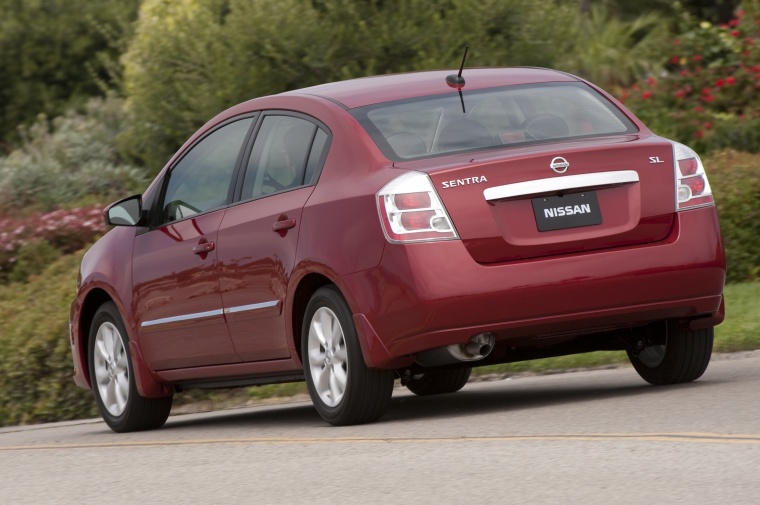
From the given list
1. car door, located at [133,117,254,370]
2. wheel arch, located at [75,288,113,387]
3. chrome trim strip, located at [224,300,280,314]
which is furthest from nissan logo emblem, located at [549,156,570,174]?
wheel arch, located at [75,288,113,387]

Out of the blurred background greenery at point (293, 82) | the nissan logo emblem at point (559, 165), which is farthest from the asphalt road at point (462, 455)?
the blurred background greenery at point (293, 82)

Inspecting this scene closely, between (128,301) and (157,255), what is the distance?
0.42m

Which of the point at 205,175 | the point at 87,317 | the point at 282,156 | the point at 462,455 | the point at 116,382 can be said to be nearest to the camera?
the point at 462,455

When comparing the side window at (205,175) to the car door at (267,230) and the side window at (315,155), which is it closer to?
the car door at (267,230)

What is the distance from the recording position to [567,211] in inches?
296

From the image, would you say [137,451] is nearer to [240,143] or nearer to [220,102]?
[240,143]

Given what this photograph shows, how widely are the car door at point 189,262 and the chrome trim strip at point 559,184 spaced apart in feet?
6.49

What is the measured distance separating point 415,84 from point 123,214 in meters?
2.12

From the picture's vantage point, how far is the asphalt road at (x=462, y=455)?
5.69 metres

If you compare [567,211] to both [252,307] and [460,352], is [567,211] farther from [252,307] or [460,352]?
[252,307]

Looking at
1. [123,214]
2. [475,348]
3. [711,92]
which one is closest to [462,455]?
[475,348]

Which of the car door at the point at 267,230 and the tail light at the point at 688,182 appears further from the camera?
the car door at the point at 267,230

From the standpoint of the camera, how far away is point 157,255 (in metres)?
9.31

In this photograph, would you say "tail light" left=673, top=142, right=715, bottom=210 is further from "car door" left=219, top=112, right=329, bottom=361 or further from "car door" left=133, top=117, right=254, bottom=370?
"car door" left=133, top=117, right=254, bottom=370
